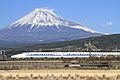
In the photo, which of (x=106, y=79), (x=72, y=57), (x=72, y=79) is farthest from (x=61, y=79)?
(x=72, y=57)

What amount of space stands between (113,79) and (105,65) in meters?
40.7

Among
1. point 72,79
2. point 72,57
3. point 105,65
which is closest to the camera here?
point 72,79

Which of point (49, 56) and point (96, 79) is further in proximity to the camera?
point (49, 56)

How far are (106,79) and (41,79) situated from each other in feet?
25.6

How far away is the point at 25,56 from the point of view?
513ft

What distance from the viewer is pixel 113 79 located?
5491 centimetres

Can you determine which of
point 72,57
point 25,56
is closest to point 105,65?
point 72,57

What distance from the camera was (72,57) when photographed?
491 ft

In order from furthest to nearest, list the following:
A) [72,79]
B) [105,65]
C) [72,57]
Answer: [72,57] → [105,65] → [72,79]

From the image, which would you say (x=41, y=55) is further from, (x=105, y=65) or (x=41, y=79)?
(x=41, y=79)

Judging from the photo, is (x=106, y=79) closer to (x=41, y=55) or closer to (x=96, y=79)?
(x=96, y=79)

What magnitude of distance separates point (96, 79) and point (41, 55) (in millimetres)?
97837

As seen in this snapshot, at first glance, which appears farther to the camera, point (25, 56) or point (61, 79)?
Result: point (25, 56)

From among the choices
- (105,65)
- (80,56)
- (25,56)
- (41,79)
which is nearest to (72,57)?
(80,56)
